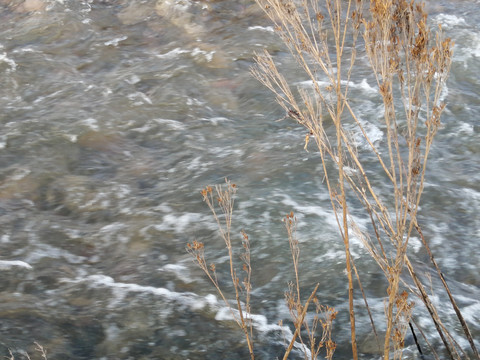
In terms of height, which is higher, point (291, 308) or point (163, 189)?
point (291, 308)

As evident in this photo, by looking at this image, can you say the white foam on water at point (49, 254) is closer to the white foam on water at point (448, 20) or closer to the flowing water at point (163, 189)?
the flowing water at point (163, 189)

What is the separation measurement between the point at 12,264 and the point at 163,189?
1.29 metres

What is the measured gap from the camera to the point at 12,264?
3.79m

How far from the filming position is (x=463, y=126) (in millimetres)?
5445

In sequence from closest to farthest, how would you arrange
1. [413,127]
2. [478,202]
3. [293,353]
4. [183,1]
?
[413,127] → [293,353] → [478,202] → [183,1]

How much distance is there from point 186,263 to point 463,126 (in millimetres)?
2879

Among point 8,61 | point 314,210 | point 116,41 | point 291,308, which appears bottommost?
point 314,210

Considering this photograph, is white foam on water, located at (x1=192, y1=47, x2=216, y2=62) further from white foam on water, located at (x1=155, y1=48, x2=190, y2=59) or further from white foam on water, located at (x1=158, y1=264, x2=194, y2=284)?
white foam on water, located at (x1=158, y1=264, x2=194, y2=284)

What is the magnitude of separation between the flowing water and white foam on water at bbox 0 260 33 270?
0.01 metres

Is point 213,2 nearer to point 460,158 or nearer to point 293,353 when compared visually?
point 460,158

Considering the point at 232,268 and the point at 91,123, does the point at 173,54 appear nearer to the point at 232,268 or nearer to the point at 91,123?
the point at 91,123

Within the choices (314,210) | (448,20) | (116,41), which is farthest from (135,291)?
(448,20)

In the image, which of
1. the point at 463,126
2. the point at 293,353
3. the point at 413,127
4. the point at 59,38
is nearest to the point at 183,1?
the point at 59,38

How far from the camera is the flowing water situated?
324 centimetres
